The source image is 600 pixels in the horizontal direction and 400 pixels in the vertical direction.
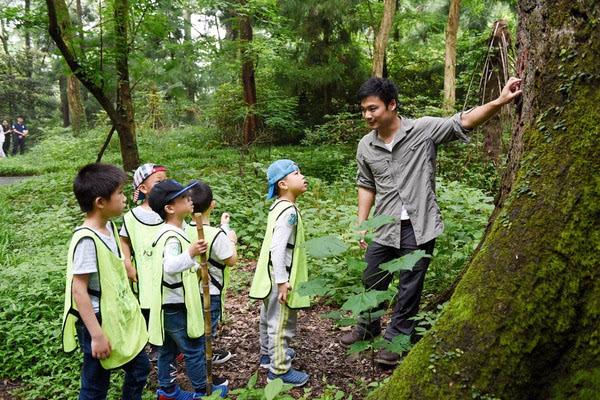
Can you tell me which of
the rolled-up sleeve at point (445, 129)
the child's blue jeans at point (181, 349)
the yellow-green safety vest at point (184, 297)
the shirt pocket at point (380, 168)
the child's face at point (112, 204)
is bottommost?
the child's blue jeans at point (181, 349)

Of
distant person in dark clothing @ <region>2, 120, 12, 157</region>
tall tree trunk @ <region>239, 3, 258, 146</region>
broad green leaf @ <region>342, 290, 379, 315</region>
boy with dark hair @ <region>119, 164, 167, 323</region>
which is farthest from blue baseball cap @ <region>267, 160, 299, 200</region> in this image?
distant person in dark clothing @ <region>2, 120, 12, 157</region>

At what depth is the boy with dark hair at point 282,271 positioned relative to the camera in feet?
10.2

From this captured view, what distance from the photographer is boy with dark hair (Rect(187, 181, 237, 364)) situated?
3250 millimetres

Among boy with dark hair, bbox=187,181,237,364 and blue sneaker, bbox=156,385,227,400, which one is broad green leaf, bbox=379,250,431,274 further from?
blue sneaker, bbox=156,385,227,400

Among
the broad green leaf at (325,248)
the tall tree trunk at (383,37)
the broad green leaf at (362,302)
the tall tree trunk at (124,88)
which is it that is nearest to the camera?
the broad green leaf at (362,302)

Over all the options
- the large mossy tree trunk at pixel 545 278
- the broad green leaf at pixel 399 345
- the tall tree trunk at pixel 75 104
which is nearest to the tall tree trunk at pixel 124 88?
the broad green leaf at pixel 399 345

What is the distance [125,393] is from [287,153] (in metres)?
10.2

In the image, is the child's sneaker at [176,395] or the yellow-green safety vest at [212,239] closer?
the child's sneaker at [176,395]

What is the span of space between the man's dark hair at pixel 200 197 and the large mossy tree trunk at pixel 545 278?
203cm

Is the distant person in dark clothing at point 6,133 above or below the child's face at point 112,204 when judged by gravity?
above

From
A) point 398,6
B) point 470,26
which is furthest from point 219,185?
point 470,26

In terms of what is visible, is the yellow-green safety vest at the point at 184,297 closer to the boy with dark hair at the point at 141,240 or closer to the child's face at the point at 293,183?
the boy with dark hair at the point at 141,240

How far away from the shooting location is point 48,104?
26.5 meters

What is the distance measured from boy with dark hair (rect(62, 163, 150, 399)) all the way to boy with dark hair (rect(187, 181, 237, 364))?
694mm
